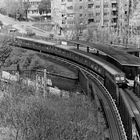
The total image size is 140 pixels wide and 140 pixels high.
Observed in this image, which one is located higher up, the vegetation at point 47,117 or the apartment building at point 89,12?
the apartment building at point 89,12

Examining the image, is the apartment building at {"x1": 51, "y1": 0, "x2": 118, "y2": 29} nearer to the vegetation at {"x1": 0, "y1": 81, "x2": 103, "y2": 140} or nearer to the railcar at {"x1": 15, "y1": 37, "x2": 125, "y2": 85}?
the railcar at {"x1": 15, "y1": 37, "x2": 125, "y2": 85}

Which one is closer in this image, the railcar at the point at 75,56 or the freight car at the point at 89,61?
the freight car at the point at 89,61

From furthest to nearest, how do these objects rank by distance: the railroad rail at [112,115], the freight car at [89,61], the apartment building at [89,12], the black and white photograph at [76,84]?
the apartment building at [89,12] → the freight car at [89,61] → the railroad rail at [112,115] → the black and white photograph at [76,84]

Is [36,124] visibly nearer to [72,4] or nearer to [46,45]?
[46,45]

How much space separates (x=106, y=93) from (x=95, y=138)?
22.2ft

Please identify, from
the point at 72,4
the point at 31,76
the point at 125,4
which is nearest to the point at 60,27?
the point at 72,4

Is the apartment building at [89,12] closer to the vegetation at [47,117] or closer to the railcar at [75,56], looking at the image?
the railcar at [75,56]

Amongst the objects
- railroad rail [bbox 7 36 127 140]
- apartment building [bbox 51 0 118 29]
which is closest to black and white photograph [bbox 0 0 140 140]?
railroad rail [bbox 7 36 127 140]

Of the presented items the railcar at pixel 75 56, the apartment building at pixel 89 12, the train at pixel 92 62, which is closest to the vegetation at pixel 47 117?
the train at pixel 92 62

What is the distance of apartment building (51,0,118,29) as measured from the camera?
145ft

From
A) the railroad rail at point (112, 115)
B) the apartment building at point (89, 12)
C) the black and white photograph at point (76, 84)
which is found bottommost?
the railroad rail at point (112, 115)

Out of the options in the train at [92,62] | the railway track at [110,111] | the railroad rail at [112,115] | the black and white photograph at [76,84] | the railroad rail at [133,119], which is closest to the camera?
the railroad rail at [133,119]

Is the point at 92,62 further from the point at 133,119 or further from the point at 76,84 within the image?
the point at 133,119

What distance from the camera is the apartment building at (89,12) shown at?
145 ft
